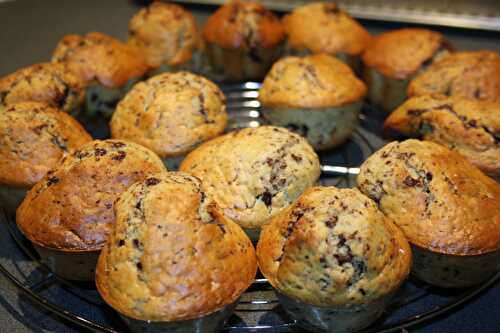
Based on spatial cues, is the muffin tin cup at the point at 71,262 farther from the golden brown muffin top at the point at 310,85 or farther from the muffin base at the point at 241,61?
the muffin base at the point at 241,61

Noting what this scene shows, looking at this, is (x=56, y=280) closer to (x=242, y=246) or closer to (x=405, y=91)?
(x=242, y=246)

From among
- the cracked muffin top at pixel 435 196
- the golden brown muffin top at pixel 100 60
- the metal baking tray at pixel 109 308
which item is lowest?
the metal baking tray at pixel 109 308

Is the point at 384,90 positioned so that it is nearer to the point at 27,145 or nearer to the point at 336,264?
the point at 336,264

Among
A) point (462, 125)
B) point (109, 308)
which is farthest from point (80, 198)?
point (462, 125)

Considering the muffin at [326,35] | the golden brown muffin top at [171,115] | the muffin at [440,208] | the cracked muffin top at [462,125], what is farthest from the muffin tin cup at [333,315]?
the muffin at [326,35]

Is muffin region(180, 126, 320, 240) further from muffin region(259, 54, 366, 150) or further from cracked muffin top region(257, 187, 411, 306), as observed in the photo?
muffin region(259, 54, 366, 150)

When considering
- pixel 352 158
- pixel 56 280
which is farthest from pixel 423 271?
pixel 56 280
